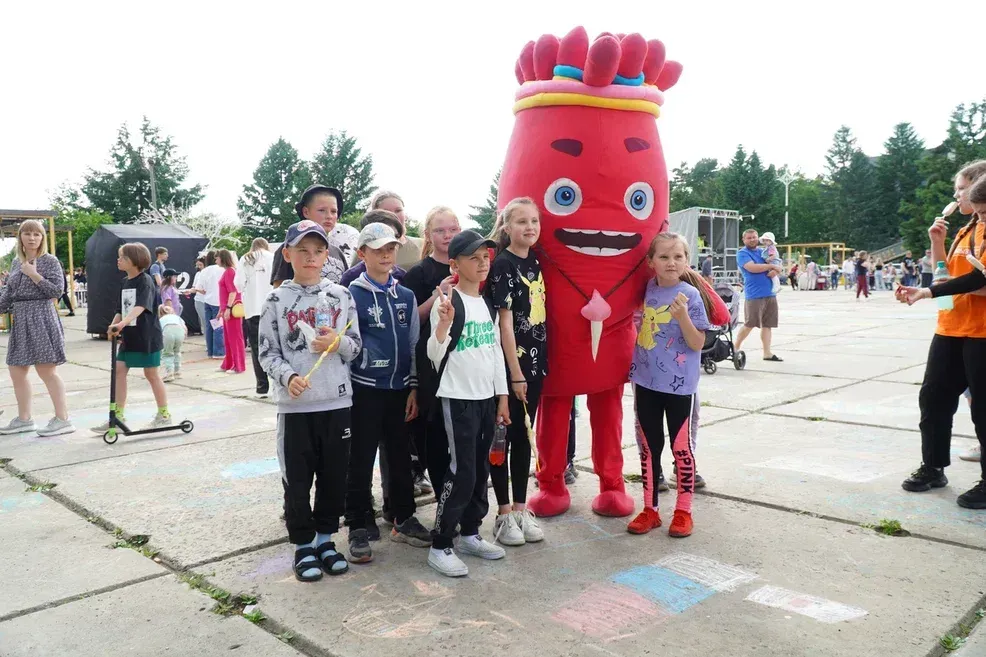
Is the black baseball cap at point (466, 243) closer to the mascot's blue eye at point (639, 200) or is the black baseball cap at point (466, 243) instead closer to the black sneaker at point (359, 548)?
the mascot's blue eye at point (639, 200)

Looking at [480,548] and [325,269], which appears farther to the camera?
[325,269]

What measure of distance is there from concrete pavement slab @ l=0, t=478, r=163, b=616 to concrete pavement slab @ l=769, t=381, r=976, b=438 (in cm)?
523

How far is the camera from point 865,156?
7031 cm

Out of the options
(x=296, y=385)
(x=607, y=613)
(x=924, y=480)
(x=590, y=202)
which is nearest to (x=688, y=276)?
(x=590, y=202)

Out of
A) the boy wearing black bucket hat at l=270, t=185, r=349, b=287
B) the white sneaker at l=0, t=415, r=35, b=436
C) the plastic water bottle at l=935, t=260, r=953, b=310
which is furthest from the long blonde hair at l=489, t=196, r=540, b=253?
the white sneaker at l=0, t=415, r=35, b=436

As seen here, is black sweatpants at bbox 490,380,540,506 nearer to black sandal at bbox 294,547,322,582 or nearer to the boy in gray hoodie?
the boy in gray hoodie

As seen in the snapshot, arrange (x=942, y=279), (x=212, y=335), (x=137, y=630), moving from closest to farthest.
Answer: (x=137, y=630), (x=942, y=279), (x=212, y=335)

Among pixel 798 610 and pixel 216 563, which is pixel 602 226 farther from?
pixel 216 563

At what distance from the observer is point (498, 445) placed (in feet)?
11.8

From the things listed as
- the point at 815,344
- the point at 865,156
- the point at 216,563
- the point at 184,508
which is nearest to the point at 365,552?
the point at 216,563

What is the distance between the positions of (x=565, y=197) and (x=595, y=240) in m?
0.27

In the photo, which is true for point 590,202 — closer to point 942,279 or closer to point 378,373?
point 378,373

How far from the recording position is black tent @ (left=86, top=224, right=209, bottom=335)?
46.6ft

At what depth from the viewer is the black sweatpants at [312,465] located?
3328 mm
